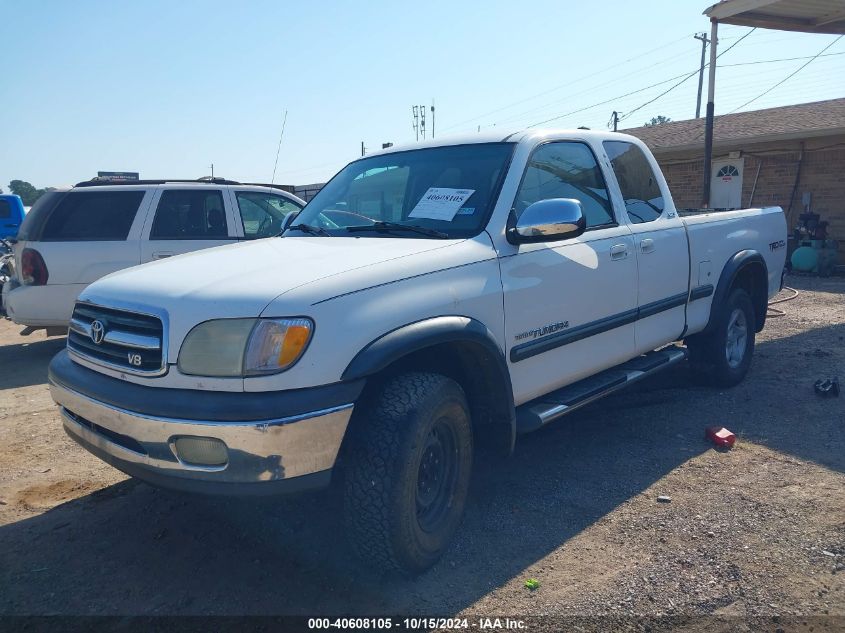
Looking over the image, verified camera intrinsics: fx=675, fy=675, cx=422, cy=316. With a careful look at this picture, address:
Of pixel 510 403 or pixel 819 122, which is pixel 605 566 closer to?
pixel 510 403

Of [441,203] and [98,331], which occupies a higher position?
[441,203]

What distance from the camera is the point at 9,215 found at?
17.3m

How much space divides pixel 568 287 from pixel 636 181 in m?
1.52

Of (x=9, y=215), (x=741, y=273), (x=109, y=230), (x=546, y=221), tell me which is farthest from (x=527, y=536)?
(x=9, y=215)

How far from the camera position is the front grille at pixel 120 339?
9.10 ft

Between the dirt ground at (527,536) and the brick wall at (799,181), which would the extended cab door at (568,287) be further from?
the brick wall at (799,181)

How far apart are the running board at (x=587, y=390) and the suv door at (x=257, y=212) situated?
15.7 ft

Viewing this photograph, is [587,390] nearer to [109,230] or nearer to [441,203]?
[441,203]

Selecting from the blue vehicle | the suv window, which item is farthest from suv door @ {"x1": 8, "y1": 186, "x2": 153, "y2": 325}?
the blue vehicle

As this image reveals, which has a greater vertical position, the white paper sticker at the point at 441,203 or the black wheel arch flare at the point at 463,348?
the white paper sticker at the point at 441,203

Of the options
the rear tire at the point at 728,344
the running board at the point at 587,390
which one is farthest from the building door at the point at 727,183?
the running board at the point at 587,390

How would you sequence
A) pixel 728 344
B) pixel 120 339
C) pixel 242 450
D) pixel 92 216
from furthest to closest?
pixel 92 216, pixel 728 344, pixel 120 339, pixel 242 450

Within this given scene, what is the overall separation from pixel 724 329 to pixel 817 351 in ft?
6.99

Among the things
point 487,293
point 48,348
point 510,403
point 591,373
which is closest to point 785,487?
point 591,373
